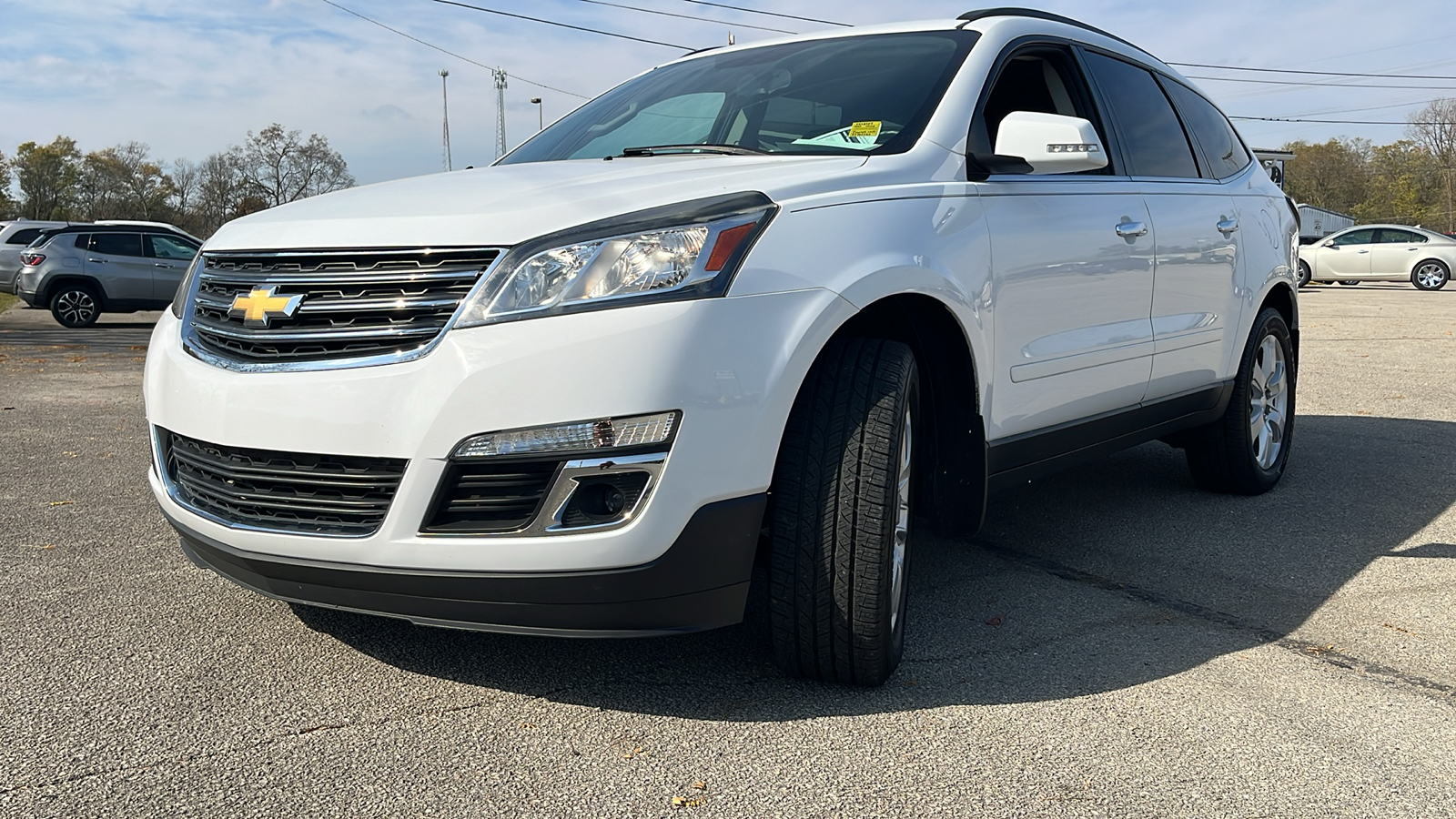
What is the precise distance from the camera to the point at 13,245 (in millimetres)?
20281

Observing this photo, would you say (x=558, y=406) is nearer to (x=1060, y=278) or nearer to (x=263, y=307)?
(x=263, y=307)

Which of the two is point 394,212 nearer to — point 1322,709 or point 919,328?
point 919,328

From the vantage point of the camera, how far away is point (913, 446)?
3041mm

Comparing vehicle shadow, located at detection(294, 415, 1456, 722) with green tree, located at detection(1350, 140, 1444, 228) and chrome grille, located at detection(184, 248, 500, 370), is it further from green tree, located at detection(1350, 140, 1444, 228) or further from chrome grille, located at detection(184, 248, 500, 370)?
green tree, located at detection(1350, 140, 1444, 228)

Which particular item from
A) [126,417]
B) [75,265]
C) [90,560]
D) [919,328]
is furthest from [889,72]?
[75,265]

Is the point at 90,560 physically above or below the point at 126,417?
above

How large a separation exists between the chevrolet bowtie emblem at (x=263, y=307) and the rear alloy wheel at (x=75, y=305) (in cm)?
1655

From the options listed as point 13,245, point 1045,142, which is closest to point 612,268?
point 1045,142

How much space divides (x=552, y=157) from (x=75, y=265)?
15.6 meters

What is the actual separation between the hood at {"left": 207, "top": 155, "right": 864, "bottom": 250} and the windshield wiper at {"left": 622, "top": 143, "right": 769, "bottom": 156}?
175 mm

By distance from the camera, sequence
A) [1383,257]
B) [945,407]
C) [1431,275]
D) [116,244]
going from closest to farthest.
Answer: [945,407], [116,244], [1431,275], [1383,257]

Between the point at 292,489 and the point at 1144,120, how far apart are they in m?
3.42

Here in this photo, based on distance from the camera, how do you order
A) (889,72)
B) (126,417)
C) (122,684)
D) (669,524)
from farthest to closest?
(126,417), (889,72), (122,684), (669,524)

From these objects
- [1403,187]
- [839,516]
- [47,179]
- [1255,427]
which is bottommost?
[47,179]
